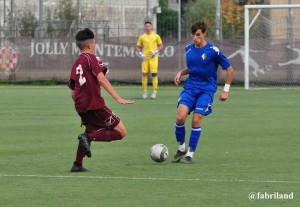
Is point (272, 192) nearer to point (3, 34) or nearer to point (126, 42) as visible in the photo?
point (126, 42)

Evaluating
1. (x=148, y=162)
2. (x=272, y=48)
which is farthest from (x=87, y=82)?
(x=272, y=48)

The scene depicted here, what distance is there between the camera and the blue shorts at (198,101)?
41.0 feet

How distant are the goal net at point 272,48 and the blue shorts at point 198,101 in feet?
61.8

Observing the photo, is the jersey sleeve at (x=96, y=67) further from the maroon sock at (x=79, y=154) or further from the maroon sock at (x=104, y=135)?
the maroon sock at (x=79, y=154)

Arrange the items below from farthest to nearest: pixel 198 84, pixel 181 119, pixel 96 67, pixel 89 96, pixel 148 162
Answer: pixel 198 84
pixel 181 119
pixel 148 162
pixel 89 96
pixel 96 67

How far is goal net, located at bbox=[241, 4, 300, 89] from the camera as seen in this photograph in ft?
106

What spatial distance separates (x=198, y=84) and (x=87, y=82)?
2.26 meters

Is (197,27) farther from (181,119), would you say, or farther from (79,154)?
(79,154)

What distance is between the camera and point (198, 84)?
12734 mm

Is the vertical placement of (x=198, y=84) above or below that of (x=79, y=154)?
above

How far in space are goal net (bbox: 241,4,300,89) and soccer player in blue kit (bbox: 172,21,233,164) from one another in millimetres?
18688

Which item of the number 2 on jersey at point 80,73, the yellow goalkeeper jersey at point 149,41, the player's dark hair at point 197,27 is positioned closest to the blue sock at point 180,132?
the player's dark hair at point 197,27

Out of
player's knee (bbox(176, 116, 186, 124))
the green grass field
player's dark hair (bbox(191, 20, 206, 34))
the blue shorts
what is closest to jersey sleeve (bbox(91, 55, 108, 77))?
the green grass field

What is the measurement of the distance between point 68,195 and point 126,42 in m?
25.8
